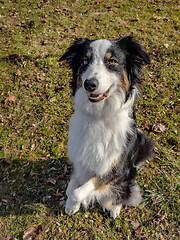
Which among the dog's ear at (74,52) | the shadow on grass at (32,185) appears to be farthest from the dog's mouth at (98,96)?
the shadow on grass at (32,185)

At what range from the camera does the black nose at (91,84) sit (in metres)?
2.71

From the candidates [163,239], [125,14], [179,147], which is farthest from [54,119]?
[125,14]

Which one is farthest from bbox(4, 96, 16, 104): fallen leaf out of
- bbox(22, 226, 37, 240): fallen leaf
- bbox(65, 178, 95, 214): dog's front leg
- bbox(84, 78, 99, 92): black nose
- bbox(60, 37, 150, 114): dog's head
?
bbox(84, 78, 99, 92): black nose

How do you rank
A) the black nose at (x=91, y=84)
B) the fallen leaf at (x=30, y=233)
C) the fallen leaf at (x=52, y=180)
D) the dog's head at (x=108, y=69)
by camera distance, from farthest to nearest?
the fallen leaf at (x=52, y=180)
the fallen leaf at (x=30, y=233)
the dog's head at (x=108, y=69)
the black nose at (x=91, y=84)

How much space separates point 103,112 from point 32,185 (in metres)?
2.33

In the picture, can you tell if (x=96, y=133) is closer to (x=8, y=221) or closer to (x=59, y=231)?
(x=59, y=231)

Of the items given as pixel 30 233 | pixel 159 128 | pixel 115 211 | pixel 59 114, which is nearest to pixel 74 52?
pixel 59 114

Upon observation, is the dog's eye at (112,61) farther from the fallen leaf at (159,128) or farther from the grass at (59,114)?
the fallen leaf at (159,128)

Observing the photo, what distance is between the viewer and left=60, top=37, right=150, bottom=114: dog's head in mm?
2822

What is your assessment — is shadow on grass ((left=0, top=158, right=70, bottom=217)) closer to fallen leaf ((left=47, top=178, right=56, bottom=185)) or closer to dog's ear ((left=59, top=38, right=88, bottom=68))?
fallen leaf ((left=47, top=178, right=56, bottom=185))

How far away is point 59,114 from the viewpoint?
548 centimetres

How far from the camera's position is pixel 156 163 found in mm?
4590

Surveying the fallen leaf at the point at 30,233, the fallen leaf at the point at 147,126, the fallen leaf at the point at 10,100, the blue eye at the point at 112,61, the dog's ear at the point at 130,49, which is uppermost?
the dog's ear at the point at 130,49

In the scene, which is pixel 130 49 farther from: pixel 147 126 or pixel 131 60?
pixel 147 126
